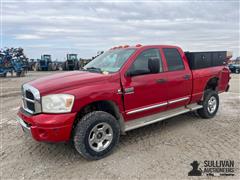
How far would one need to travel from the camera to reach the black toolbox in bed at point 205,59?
5.03 metres

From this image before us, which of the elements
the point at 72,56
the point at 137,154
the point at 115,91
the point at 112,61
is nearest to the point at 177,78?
the point at 112,61

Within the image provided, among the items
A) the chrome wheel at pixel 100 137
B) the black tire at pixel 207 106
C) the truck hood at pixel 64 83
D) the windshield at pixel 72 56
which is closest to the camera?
the truck hood at pixel 64 83

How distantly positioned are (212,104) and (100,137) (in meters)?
3.54

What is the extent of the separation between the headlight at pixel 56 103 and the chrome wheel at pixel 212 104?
3.94m

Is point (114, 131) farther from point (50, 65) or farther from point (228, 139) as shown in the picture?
point (50, 65)

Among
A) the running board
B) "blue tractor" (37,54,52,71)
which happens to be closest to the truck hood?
the running board

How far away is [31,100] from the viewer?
3.34 metres

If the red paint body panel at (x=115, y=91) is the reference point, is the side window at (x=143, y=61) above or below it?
above

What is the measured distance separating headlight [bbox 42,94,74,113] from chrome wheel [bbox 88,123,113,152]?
607mm

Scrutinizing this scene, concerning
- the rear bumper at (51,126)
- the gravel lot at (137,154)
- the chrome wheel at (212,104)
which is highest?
the rear bumper at (51,126)

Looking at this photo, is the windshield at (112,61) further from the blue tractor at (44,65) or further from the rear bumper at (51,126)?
the blue tractor at (44,65)

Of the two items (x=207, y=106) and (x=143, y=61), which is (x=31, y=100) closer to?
(x=143, y=61)

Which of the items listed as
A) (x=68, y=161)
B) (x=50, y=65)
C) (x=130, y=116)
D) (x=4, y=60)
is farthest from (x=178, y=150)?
(x=50, y=65)

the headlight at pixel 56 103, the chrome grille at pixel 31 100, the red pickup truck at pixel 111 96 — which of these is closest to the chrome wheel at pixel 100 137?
the red pickup truck at pixel 111 96
